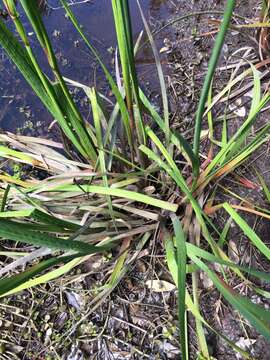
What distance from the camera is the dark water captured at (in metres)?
1.64

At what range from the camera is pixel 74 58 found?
1758 millimetres

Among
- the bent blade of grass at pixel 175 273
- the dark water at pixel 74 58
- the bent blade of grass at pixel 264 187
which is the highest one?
the dark water at pixel 74 58

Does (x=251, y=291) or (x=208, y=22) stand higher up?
(x=208, y=22)

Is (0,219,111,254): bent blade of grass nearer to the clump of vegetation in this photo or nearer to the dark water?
the clump of vegetation

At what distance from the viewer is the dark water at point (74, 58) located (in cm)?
164

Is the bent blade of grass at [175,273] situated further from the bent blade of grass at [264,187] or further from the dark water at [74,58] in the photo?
the dark water at [74,58]

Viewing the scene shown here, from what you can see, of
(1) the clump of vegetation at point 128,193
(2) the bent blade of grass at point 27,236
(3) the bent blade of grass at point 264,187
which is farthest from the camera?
(3) the bent blade of grass at point 264,187

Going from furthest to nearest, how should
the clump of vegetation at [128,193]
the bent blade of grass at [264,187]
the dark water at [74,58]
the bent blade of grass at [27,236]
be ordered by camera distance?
the dark water at [74,58], the bent blade of grass at [264,187], the clump of vegetation at [128,193], the bent blade of grass at [27,236]

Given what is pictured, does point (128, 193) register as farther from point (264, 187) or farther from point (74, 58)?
point (74, 58)

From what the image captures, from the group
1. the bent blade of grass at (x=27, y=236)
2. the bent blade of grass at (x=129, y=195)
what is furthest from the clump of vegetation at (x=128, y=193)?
the bent blade of grass at (x=27, y=236)

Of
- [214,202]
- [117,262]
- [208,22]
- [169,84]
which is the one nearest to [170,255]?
[117,262]

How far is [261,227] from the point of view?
4.04 feet

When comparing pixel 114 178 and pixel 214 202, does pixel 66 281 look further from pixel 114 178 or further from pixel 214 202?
pixel 214 202

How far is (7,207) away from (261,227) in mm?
788
